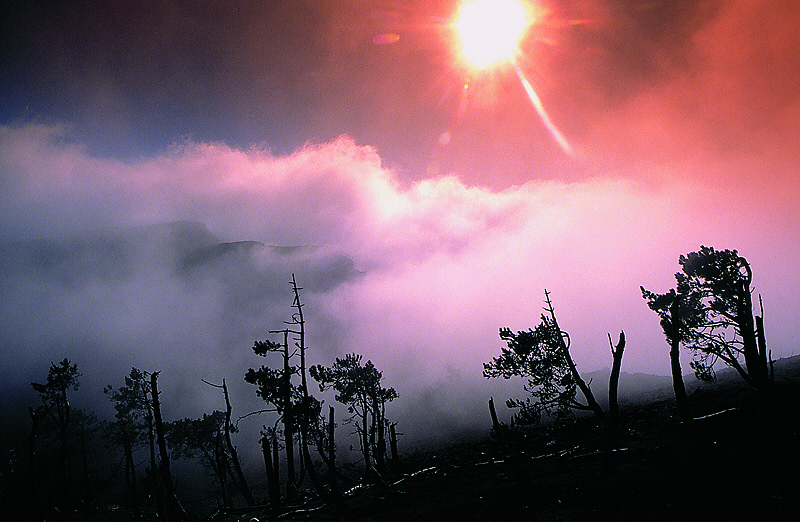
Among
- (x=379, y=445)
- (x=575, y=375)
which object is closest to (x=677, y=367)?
(x=575, y=375)

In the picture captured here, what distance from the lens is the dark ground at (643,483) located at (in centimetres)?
916

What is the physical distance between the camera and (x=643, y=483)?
447 inches

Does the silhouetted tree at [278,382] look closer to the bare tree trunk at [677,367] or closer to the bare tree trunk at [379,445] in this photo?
the bare tree trunk at [379,445]

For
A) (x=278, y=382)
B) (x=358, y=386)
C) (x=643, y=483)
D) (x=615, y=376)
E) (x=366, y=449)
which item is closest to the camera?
(x=643, y=483)

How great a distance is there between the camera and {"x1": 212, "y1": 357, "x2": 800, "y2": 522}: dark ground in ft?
30.1

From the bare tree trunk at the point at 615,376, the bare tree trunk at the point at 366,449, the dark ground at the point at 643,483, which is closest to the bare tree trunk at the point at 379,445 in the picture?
the bare tree trunk at the point at 366,449

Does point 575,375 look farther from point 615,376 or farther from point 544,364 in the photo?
point 615,376

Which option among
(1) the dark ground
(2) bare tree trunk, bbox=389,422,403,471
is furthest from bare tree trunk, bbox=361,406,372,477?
(1) the dark ground

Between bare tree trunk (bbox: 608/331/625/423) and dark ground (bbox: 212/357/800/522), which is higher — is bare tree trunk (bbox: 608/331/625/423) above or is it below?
above

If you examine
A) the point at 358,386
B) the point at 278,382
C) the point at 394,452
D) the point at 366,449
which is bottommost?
the point at 394,452

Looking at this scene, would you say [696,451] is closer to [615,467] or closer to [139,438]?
[615,467]

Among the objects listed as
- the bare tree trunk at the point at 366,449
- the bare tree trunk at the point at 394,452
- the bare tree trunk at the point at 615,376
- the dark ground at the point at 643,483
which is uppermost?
the bare tree trunk at the point at 615,376

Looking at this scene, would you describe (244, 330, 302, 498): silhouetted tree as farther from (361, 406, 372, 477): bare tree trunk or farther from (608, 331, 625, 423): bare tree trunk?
(608, 331, 625, 423): bare tree trunk

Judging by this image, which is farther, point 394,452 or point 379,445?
point 379,445
